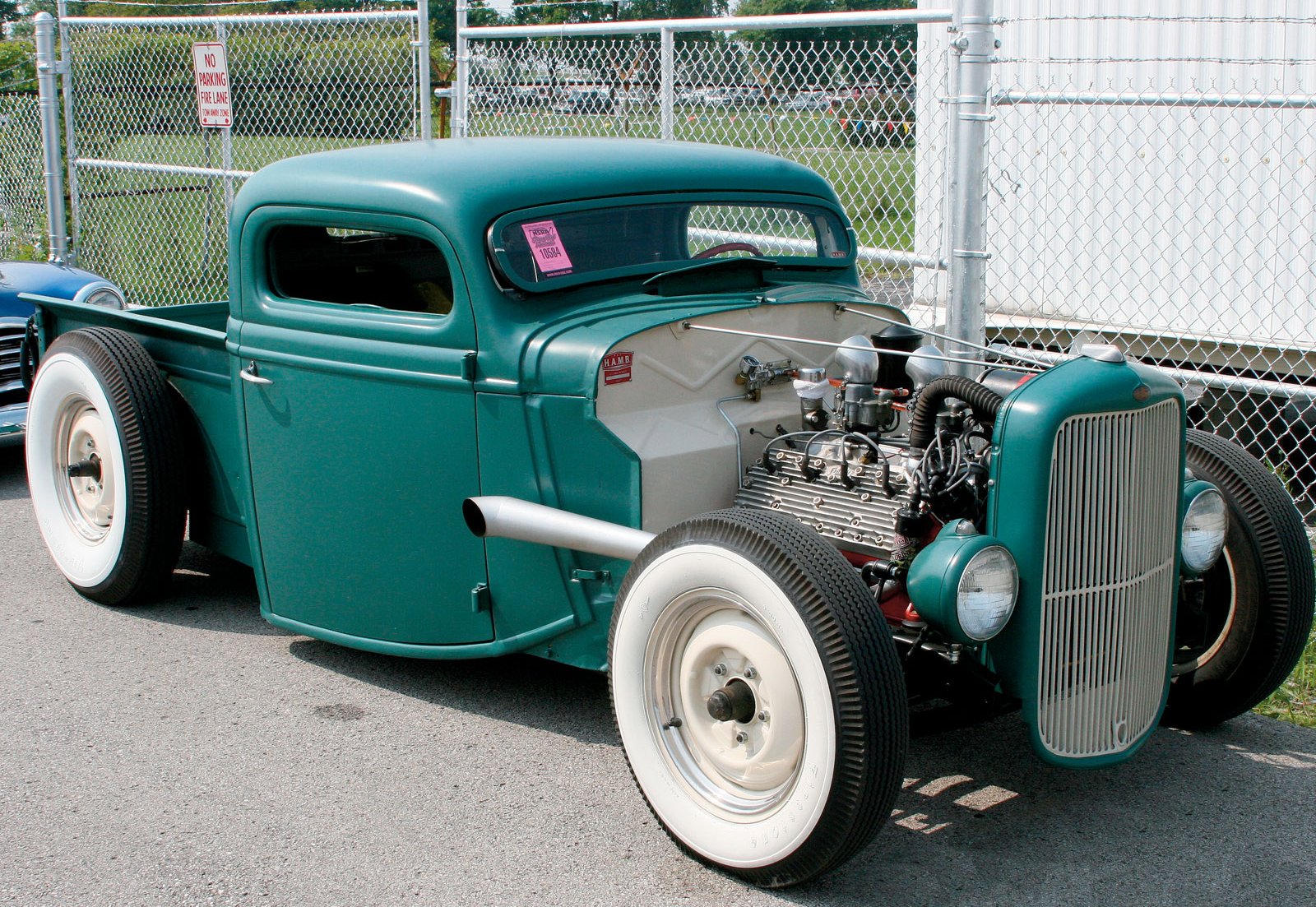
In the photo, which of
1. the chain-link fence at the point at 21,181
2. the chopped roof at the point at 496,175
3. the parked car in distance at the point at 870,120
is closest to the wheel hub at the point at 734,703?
the chopped roof at the point at 496,175

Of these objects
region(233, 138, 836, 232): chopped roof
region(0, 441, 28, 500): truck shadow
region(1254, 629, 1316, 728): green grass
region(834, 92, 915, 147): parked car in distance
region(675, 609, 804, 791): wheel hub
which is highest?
region(834, 92, 915, 147): parked car in distance

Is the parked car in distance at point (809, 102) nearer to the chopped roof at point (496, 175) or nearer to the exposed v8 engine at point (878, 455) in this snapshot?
the chopped roof at point (496, 175)

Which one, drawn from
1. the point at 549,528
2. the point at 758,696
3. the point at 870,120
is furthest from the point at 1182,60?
the point at 758,696

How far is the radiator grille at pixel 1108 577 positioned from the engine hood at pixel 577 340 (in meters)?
1.10

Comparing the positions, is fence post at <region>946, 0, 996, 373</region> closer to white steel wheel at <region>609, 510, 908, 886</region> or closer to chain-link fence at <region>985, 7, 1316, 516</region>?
chain-link fence at <region>985, 7, 1316, 516</region>

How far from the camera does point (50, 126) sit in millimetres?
9016

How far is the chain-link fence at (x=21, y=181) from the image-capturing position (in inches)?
402

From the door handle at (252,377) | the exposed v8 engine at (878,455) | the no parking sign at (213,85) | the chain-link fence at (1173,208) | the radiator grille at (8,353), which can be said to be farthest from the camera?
the no parking sign at (213,85)

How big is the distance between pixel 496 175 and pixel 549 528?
3.34ft

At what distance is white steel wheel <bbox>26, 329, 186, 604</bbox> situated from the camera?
441 centimetres

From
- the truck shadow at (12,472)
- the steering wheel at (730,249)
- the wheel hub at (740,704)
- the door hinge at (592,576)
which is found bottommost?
the truck shadow at (12,472)

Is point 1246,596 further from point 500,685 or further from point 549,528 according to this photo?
point 500,685

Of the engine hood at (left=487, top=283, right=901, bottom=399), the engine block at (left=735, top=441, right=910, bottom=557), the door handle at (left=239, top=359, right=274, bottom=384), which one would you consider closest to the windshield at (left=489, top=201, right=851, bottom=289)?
the engine hood at (left=487, top=283, right=901, bottom=399)

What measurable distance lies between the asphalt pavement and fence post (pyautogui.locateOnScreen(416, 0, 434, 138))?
3291 millimetres
